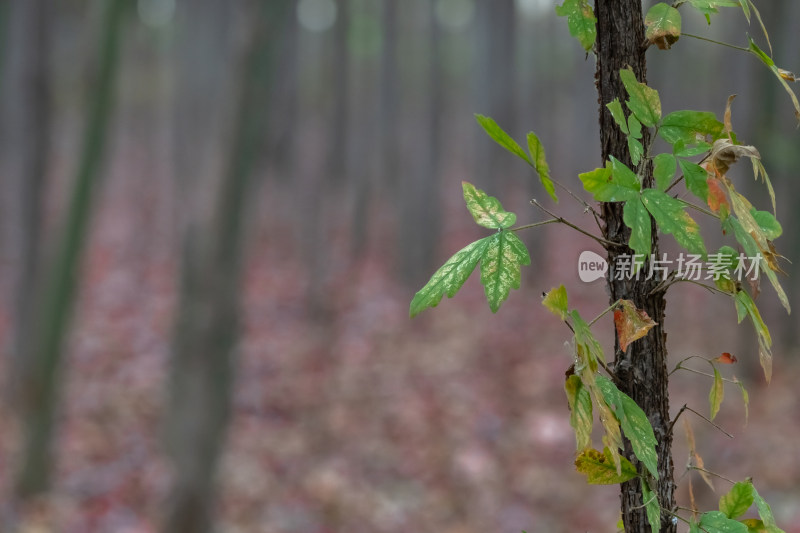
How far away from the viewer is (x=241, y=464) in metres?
7.68

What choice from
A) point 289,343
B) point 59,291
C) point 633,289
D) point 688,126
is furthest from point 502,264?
point 289,343

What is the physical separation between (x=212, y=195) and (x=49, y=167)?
3101 millimetres

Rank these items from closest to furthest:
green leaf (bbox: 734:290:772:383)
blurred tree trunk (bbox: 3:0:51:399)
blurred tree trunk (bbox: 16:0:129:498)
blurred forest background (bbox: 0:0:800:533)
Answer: green leaf (bbox: 734:290:772:383) < blurred forest background (bbox: 0:0:800:533) < blurred tree trunk (bbox: 16:0:129:498) < blurred tree trunk (bbox: 3:0:51:399)

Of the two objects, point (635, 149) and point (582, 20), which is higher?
point (582, 20)

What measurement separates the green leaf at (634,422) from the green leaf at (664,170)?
0.76 ft

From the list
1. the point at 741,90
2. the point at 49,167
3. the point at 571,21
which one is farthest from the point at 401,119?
the point at 571,21

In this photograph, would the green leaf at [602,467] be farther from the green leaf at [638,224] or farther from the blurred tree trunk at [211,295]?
the blurred tree trunk at [211,295]

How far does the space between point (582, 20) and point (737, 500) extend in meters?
0.63

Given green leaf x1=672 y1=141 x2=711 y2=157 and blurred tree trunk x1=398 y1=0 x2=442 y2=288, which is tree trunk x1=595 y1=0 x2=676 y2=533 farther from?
blurred tree trunk x1=398 y1=0 x2=442 y2=288

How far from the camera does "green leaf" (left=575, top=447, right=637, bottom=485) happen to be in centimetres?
84

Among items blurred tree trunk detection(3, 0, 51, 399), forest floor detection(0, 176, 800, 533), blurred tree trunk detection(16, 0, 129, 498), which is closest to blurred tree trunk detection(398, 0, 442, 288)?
forest floor detection(0, 176, 800, 533)

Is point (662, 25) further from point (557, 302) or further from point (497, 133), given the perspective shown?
point (557, 302)

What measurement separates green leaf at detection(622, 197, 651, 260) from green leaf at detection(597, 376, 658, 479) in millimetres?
155

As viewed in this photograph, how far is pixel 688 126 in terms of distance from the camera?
85 cm
